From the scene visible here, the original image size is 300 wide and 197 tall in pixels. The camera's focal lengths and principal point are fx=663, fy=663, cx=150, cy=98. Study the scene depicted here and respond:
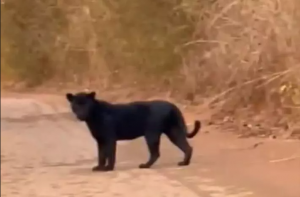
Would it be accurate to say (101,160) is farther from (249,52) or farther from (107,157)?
(249,52)

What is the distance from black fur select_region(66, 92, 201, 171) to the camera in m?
0.77

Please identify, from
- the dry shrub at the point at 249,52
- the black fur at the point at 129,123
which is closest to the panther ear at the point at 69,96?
the black fur at the point at 129,123

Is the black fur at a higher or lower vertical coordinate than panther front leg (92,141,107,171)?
higher

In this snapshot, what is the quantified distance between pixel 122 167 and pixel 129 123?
3.9 inches

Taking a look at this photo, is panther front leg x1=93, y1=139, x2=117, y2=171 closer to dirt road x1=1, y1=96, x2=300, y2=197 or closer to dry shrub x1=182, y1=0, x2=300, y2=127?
dirt road x1=1, y1=96, x2=300, y2=197

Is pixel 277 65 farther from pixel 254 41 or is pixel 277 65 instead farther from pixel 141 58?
pixel 141 58

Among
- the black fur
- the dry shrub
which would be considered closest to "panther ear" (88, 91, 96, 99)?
the black fur

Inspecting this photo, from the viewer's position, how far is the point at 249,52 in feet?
2.29

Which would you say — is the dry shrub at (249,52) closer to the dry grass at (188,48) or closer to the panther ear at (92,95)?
the dry grass at (188,48)

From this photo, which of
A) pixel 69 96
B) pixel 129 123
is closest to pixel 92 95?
pixel 69 96

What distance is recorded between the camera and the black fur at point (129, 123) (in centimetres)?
77

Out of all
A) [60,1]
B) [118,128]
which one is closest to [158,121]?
[118,128]

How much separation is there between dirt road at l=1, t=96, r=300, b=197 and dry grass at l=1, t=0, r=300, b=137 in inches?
2.1

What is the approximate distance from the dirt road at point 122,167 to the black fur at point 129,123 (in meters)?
0.01
